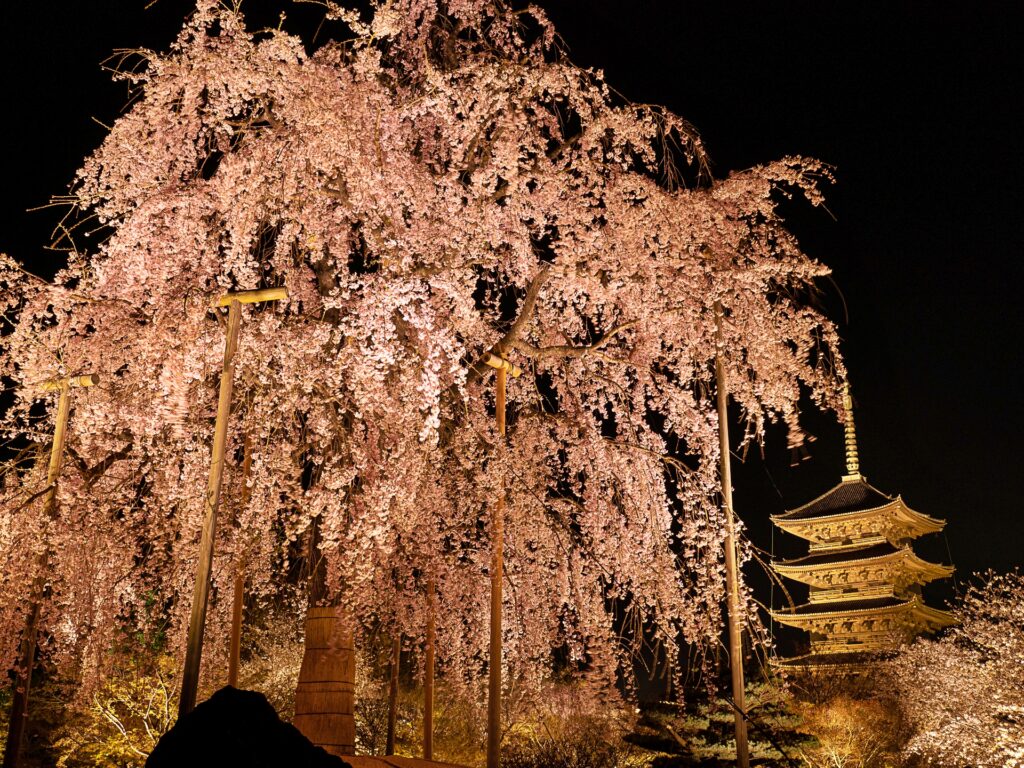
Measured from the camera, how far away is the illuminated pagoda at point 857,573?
34.8m

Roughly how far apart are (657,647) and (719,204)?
5.10 meters

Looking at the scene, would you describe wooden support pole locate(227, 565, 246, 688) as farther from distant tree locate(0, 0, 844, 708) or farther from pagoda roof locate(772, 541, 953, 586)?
pagoda roof locate(772, 541, 953, 586)

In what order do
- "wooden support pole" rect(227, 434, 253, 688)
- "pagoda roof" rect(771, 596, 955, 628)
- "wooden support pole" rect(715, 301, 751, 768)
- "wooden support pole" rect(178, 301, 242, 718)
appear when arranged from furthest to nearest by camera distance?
"pagoda roof" rect(771, 596, 955, 628)
"wooden support pole" rect(715, 301, 751, 768)
"wooden support pole" rect(227, 434, 253, 688)
"wooden support pole" rect(178, 301, 242, 718)

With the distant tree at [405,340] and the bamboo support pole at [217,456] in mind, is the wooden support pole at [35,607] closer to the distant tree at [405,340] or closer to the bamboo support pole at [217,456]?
the distant tree at [405,340]

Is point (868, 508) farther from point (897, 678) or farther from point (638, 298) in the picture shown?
point (638, 298)

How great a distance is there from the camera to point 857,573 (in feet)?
121

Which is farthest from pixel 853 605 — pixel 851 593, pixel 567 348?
pixel 567 348

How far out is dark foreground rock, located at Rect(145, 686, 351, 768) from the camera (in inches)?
131

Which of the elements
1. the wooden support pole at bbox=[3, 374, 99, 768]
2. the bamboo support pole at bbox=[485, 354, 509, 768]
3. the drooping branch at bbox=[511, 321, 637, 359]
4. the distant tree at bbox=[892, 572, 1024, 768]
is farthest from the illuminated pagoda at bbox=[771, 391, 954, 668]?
the wooden support pole at bbox=[3, 374, 99, 768]

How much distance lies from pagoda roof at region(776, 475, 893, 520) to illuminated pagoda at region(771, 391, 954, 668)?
0.14ft

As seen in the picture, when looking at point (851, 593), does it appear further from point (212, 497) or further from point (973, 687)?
point (212, 497)

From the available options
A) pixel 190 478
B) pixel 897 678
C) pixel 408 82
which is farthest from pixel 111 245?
pixel 897 678

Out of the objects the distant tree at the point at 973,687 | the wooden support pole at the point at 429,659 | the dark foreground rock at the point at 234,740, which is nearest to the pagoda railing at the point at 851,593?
the distant tree at the point at 973,687

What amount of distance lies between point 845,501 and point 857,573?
3337 mm
